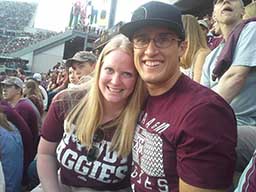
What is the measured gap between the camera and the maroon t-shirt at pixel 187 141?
1.63 m

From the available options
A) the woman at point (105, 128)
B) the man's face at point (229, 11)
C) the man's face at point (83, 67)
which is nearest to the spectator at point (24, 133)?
the man's face at point (83, 67)

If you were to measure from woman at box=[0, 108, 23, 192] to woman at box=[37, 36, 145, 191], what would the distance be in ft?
4.29

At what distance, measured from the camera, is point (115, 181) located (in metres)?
2.29

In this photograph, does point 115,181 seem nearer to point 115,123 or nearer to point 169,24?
point 115,123

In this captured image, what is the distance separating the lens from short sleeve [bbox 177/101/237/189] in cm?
162

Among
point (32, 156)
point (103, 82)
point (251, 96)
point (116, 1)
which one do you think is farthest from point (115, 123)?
point (116, 1)

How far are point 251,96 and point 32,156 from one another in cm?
308

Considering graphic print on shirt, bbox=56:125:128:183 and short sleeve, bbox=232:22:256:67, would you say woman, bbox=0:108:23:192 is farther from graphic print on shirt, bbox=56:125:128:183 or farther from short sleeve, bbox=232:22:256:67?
short sleeve, bbox=232:22:256:67

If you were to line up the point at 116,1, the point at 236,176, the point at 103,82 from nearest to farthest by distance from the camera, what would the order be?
the point at 236,176 < the point at 103,82 < the point at 116,1

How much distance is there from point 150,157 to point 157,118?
178 millimetres

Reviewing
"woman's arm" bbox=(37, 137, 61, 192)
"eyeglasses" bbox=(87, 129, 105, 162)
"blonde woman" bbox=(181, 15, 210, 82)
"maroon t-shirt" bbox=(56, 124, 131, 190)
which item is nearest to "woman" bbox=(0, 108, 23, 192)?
"woman's arm" bbox=(37, 137, 61, 192)

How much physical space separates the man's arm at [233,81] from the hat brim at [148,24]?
0.46m

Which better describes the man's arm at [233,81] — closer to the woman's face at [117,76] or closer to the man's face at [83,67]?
the woman's face at [117,76]

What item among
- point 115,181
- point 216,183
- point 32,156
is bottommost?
point 32,156
